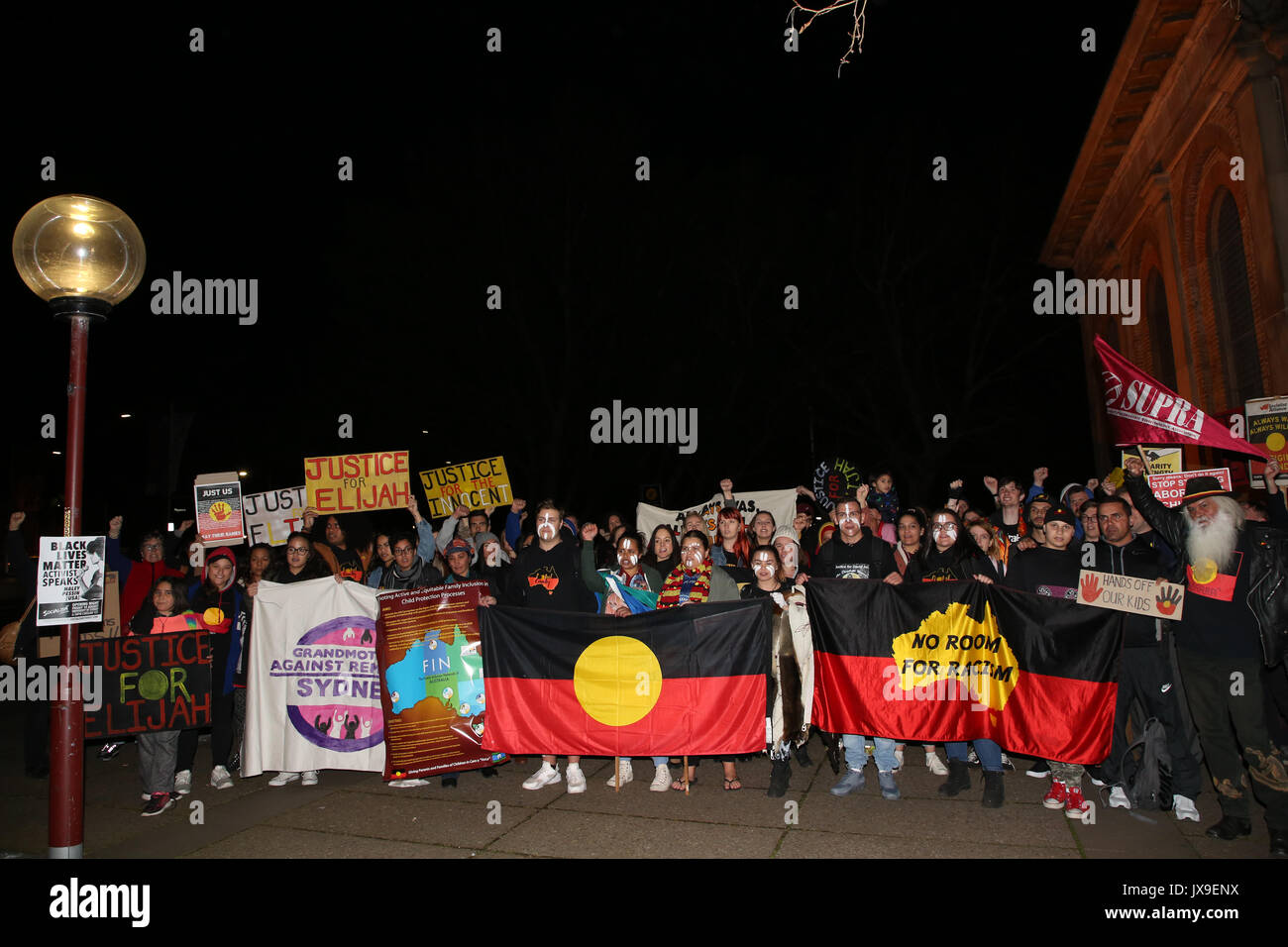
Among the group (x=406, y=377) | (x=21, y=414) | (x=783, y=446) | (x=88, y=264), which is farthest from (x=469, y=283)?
(x=88, y=264)

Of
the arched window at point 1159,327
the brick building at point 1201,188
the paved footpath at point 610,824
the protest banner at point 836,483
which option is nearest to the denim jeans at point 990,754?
the paved footpath at point 610,824

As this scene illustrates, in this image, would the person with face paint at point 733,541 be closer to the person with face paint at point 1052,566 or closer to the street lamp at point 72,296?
the person with face paint at point 1052,566

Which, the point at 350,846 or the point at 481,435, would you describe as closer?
the point at 350,846

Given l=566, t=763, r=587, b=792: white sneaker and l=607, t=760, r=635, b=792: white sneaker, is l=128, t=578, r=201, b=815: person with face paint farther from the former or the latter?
l=607, t=760, r=635, b=792: white sneaker

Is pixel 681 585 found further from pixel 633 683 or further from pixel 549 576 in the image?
pixel 549 576

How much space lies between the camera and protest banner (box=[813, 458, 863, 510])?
10.5 meters

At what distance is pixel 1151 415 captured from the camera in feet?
21.7

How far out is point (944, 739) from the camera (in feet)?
18.9

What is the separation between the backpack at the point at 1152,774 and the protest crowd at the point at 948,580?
2 cm

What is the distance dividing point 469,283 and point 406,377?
142 inches

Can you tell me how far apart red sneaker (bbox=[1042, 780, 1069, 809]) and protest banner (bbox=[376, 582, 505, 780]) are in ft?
12.9

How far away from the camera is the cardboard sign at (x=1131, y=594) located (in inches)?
204
